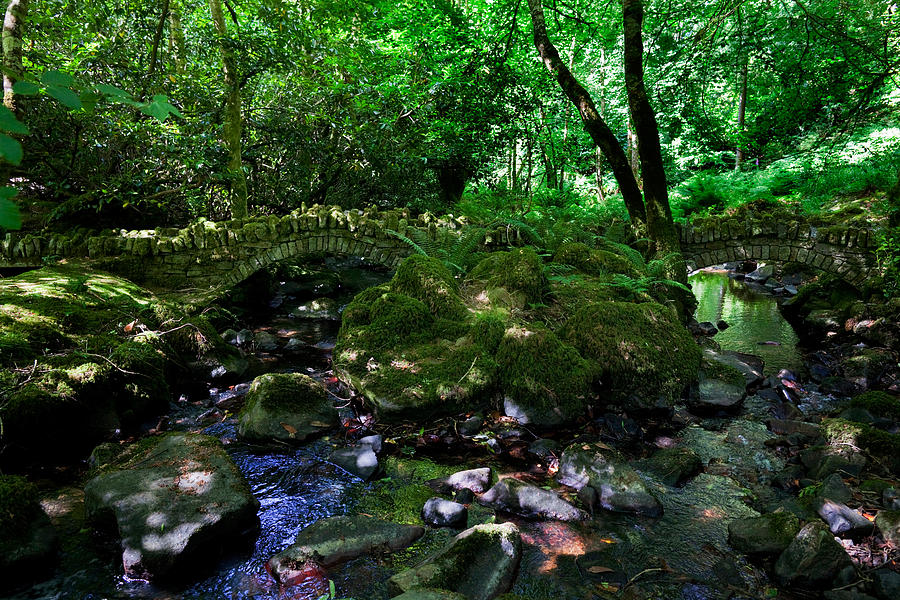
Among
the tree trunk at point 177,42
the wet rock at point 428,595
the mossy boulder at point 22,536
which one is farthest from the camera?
the tree trunk at point 177,42

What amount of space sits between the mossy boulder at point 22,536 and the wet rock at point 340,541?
1.39m

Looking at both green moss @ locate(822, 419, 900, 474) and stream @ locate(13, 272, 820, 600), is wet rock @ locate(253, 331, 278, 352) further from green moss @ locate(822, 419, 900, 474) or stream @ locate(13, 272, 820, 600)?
green moss @ locate(822, 419, 900, 474)

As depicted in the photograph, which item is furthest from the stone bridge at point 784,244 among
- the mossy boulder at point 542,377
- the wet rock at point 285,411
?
the wet rock at point 285,411

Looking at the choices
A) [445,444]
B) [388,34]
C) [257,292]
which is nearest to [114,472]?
[445,444]

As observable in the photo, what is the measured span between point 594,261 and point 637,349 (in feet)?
8.71

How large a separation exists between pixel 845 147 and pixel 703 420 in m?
11.1

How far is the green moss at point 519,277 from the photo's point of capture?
6.83 meters

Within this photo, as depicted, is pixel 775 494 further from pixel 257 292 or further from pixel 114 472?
pixel 257 292

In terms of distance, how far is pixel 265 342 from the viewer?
326 inches

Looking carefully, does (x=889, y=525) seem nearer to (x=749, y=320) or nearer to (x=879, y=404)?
(x=879, y=404)

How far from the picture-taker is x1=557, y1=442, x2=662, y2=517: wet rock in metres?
3.83

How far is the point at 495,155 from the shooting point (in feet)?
46.8

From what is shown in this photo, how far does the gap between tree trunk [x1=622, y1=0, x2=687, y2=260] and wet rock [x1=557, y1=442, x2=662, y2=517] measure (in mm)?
5250

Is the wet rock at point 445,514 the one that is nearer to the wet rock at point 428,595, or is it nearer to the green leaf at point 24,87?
the wet rock at point 428,595
